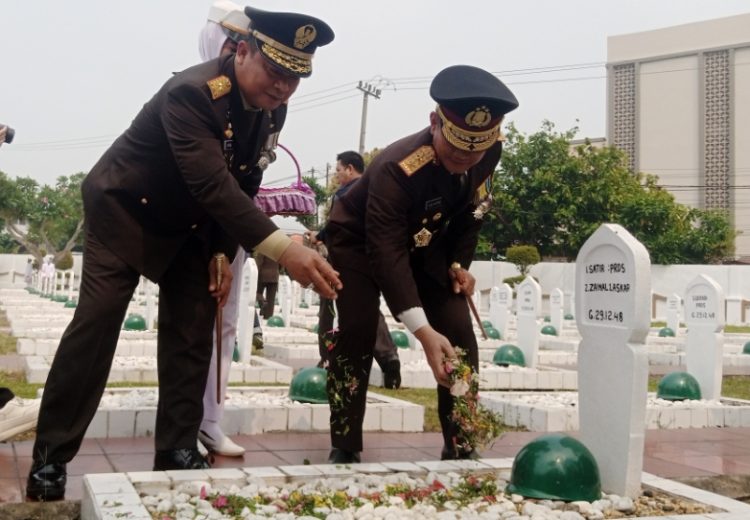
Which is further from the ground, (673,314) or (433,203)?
(673,314)

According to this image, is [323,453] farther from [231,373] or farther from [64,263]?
[64,263]

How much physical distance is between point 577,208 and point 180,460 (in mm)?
39810

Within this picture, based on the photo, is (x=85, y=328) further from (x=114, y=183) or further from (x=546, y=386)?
(x=546, y=386)

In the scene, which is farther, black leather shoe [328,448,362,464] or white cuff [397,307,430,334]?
black leather shoe [328,448,362,464]

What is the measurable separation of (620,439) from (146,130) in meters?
2.32

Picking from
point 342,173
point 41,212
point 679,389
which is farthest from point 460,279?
point 41,212

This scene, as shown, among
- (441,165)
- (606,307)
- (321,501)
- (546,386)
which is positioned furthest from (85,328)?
(546,386)

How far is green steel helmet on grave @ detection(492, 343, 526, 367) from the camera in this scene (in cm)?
996

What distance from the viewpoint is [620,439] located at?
12.4 ft

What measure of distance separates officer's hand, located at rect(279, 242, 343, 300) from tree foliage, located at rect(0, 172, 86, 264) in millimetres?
54496

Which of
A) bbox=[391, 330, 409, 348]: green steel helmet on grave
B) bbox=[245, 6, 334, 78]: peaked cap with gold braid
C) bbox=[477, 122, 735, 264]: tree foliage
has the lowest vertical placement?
bbox=[391, 330, 409, 348]: green steel helmet on grave

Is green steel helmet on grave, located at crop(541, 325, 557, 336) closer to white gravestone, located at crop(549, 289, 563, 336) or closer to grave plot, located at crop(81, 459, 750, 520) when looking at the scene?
white gravestone, located at crop(549, 289, 563, 336)

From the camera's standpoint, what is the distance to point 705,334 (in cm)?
805

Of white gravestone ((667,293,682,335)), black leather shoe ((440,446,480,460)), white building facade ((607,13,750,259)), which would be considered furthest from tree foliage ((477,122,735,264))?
black leather shoe ((440,446,480,460))
